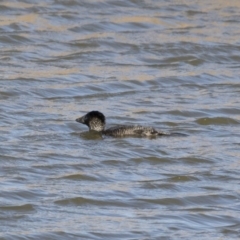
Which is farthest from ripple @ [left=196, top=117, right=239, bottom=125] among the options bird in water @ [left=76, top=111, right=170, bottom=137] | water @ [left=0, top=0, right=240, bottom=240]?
bird in water @ [left=76, top=111, right=170, bottom=137]

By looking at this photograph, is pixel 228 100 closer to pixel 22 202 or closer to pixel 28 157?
pixel 28 157

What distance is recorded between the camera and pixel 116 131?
38.1 ft

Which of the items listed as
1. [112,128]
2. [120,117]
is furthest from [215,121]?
Result: [112,128]

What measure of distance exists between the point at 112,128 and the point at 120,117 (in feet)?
2.40

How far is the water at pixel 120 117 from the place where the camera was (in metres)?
8.59

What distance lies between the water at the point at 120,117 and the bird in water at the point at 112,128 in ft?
0.34

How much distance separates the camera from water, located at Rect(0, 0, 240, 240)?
8.59 meters

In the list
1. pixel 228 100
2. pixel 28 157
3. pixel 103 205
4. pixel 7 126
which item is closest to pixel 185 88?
pixel 228 100

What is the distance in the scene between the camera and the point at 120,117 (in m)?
12.5

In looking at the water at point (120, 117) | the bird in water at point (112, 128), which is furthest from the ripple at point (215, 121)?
the bird in water at point (112, 128)

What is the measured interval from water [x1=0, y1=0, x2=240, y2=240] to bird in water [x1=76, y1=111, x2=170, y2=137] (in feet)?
0.34

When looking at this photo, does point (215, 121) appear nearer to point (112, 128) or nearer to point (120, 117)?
point (120, 117)

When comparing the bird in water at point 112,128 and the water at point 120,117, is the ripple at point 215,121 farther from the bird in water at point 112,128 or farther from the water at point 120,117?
the bird in water at point 112,128

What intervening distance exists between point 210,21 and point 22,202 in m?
9.51
